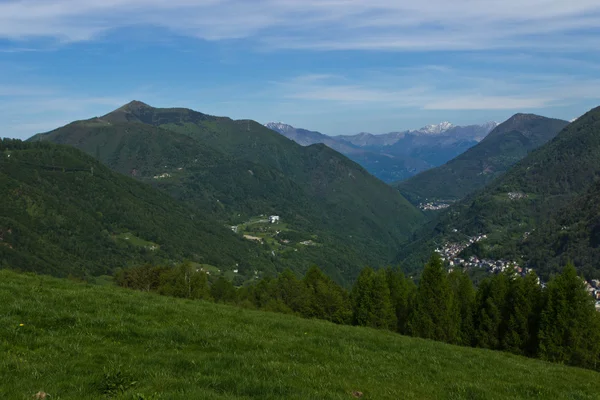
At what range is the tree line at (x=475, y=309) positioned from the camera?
40.9m

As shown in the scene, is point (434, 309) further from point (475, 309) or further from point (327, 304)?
point (327, 304)

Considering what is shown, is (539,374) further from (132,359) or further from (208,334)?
(132,359)

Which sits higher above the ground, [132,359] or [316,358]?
[132,359]

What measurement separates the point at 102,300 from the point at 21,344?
7442 millimetres

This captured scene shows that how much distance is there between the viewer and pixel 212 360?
15.1 metres

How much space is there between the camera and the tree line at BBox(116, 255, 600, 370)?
40.9 meters

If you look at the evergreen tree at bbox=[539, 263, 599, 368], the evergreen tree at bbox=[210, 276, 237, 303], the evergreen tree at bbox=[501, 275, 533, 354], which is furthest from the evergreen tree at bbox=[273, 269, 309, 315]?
the evergreen tree at bbox=[539, 263, 599, 368]

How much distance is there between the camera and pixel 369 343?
22188mm

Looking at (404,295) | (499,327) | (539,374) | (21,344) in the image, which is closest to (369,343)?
(539,374)

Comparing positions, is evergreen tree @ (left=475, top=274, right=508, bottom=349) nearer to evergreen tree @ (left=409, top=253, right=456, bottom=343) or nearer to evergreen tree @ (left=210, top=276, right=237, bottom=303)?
evergreen tree @ (left=409, top=253, right=456, bottom=343)

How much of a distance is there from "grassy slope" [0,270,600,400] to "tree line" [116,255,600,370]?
20.3 m

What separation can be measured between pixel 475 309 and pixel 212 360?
43570mm

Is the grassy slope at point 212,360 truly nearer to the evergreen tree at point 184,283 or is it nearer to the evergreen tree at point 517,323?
the evergreen tree at point 517,323

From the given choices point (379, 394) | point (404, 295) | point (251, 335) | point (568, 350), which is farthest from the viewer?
point (404, 295)
